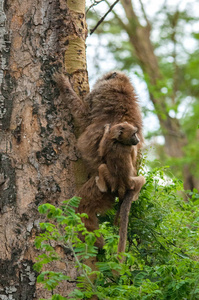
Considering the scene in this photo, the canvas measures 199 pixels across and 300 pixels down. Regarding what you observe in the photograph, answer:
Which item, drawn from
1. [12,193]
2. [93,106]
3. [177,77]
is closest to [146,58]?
[177,77]

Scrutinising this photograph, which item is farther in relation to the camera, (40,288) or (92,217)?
(92,217)

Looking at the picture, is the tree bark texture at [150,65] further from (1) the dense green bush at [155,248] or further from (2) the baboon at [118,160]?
(2) the baboon at [118,160]

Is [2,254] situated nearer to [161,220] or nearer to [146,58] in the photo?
[161,220]

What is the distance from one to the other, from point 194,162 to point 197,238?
11.2 metres

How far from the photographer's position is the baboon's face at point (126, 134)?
3873 millimetres

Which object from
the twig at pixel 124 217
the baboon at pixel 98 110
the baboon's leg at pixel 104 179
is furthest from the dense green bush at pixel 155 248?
the baboon at pixel 98 110

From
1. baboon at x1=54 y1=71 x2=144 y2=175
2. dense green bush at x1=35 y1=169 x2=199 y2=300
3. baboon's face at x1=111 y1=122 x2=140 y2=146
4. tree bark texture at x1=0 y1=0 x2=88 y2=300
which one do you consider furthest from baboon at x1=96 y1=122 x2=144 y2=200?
dense green bush at x1=35 y1=169 x2=199 y2=300

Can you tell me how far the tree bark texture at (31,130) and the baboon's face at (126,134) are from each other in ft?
1.53

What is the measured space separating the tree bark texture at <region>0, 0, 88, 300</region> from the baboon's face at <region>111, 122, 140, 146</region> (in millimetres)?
467

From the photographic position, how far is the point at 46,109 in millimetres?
3994

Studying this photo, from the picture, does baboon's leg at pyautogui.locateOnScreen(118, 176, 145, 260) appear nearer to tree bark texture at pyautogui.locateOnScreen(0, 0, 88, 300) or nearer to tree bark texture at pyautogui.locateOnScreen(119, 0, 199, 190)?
tree bark texture at pyautogui.locateOnScreen(0, 0, 88, 300)

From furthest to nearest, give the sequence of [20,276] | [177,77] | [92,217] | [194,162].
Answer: [177,77] < [194,162] < [92,217] < [20,276]

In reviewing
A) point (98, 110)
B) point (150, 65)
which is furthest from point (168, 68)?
point (98, 110)

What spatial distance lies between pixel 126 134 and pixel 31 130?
2.92 feet
